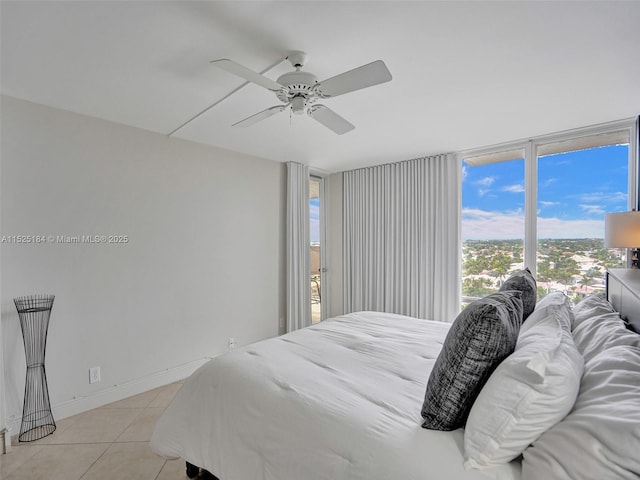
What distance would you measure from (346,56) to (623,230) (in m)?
2.28

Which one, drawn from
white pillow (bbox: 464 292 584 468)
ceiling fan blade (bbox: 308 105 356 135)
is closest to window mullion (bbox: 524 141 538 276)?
ceiling fan blade (bbox: 308 105 356 135)

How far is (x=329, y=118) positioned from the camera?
6.92ft

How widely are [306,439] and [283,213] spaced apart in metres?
3.28

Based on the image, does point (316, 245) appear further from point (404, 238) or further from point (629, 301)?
point (629, 301)

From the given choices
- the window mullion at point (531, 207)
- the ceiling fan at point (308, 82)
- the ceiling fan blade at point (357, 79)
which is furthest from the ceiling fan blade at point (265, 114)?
the window mullion at point (531, 207)

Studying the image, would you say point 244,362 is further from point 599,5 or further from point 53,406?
point 599,5

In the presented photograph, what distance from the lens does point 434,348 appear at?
1.96m

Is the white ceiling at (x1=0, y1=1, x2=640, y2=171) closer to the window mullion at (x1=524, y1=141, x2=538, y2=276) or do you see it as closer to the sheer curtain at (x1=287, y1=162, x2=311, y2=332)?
the window mullion at (x1=524, y1=141, x2=538, y2=276)

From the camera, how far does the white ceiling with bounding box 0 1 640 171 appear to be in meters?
1.46

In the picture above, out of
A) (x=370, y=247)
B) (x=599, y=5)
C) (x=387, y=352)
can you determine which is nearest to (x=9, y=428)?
(x=387, y=352)

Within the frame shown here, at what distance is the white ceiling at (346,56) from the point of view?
1460 mm

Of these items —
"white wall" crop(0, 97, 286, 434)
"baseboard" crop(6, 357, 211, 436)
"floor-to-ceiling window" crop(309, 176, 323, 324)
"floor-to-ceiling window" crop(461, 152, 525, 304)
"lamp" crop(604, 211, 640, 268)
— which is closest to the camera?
"lamp" crop(604, 211, 640, 268)

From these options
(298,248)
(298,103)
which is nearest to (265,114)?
(298,103)

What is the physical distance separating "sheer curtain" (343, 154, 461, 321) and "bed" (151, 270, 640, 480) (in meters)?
1.97
